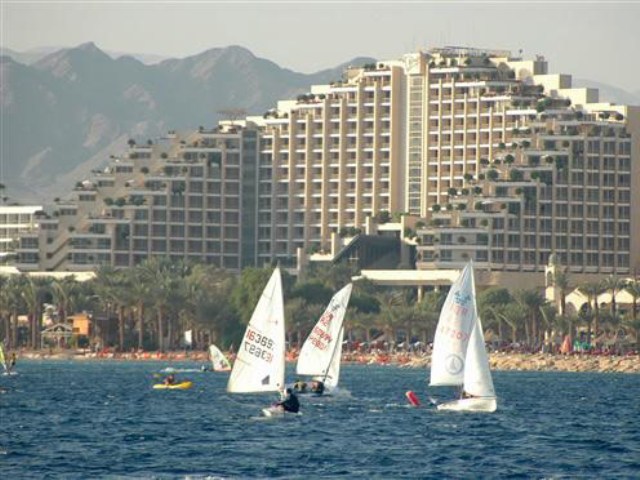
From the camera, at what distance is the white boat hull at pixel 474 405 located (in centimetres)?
13525

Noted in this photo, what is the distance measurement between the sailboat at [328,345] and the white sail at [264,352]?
2190 cm

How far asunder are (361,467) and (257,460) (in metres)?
5.19

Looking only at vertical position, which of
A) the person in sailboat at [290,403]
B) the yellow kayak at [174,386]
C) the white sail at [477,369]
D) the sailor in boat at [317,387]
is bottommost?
the yellow kayak at [174,386]

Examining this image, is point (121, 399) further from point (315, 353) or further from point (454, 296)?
point (454, 296)

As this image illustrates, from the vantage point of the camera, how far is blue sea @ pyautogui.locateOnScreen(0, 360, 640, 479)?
10038cm

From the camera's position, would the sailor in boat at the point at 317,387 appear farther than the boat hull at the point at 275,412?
Yes

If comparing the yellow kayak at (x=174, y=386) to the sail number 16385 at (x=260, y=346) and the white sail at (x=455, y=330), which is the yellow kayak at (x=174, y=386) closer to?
the white sail at (x=455, y=330)

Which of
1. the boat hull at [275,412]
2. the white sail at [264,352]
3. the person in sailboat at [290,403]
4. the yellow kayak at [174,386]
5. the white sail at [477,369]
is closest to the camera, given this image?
the person in sailboat at [290,403]

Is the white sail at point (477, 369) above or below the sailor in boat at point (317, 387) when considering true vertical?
above

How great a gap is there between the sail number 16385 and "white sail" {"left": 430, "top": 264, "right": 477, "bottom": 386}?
1306 centimetres

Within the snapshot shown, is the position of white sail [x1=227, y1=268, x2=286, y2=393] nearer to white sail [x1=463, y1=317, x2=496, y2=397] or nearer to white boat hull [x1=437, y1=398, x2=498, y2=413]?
white sail [x1=463, y1=317, x2=496, y2=397]

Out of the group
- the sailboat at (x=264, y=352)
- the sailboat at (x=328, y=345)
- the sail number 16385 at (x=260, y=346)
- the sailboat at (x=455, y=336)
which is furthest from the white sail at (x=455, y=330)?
the sailboat at (x=328, y=345)

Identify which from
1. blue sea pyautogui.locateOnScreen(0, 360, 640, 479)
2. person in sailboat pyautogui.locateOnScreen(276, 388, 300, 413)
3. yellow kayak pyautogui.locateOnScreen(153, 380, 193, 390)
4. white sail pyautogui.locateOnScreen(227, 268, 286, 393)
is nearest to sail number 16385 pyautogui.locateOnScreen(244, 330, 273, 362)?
white sail pyautogui.locateOnScreen(227, 268, 286, 393)

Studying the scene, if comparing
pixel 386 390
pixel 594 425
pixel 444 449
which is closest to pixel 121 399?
pixel 386 390
